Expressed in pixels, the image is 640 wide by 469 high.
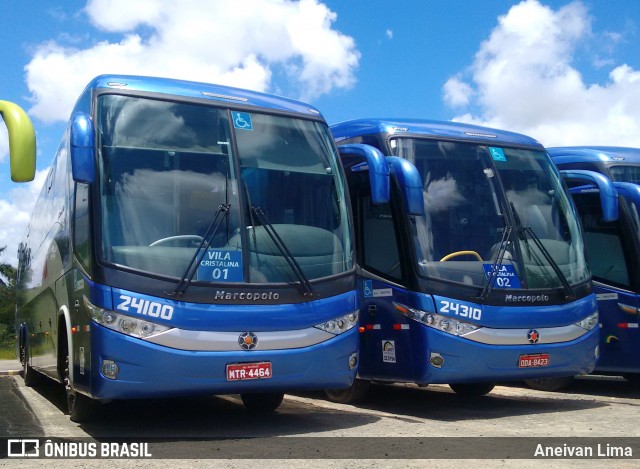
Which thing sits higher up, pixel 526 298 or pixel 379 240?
pixel 379 240

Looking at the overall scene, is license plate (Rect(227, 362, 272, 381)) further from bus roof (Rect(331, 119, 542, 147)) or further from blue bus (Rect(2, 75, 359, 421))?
bus roof (Rect(331, 119, 542, 147))

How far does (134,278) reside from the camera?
25.0 feet

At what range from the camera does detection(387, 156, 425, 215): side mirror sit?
905 cm

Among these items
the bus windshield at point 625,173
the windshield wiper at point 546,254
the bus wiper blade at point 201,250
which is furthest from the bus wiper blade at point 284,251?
the bus windshield at point 625,173

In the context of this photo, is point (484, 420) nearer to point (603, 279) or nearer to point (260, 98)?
point (603, 279)

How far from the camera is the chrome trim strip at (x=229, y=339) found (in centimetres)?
761

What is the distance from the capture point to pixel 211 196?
323 inches

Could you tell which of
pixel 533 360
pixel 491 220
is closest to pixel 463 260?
pixel 491 220

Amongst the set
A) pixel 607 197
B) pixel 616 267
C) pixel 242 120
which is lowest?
pixel 616 267

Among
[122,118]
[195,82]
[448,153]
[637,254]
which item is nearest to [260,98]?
[195,82]

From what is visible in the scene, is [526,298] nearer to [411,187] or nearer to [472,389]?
[411,187]

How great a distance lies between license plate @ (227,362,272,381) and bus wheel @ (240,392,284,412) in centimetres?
189

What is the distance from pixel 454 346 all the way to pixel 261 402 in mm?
2363

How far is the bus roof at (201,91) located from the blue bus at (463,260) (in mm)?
904
